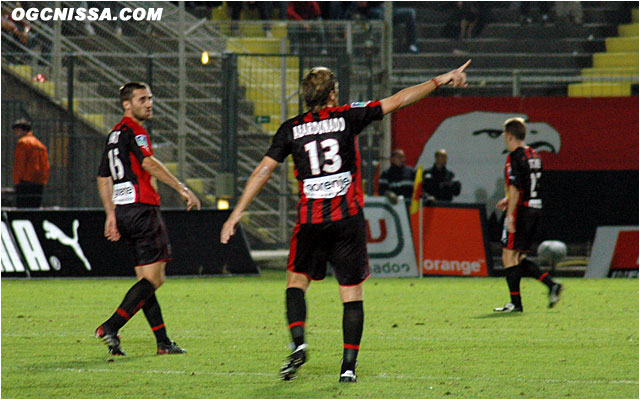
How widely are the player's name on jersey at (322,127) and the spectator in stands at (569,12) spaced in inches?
718

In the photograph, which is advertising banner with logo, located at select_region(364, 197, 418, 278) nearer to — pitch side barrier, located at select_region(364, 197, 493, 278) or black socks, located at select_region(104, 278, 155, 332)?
pitch side barrier, located at select_region(364, 197, 493, 278)

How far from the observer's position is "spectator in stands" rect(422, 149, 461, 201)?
58.6 feet

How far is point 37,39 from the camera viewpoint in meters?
19.3

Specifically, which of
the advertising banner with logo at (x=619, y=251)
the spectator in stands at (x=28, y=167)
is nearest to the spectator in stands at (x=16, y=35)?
the spectator in stands at (x=28, y=167)

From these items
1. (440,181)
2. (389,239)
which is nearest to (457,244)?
(389,239)

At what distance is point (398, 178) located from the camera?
701 inches

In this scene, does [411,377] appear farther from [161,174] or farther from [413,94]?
[161,174]

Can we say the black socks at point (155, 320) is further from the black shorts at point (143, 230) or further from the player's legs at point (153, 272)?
the black shorts at point (143, 230)

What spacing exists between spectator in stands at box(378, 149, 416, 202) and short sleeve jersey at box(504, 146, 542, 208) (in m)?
6.15

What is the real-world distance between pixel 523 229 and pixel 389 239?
5191mm

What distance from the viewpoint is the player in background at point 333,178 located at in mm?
6992

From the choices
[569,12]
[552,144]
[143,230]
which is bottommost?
[143,230]

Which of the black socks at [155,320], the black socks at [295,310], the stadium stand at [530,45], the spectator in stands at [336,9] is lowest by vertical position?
the black socks at [155,320]

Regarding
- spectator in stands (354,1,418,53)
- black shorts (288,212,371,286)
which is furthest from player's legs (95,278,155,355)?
spectator in stands (354,1,418,53)
